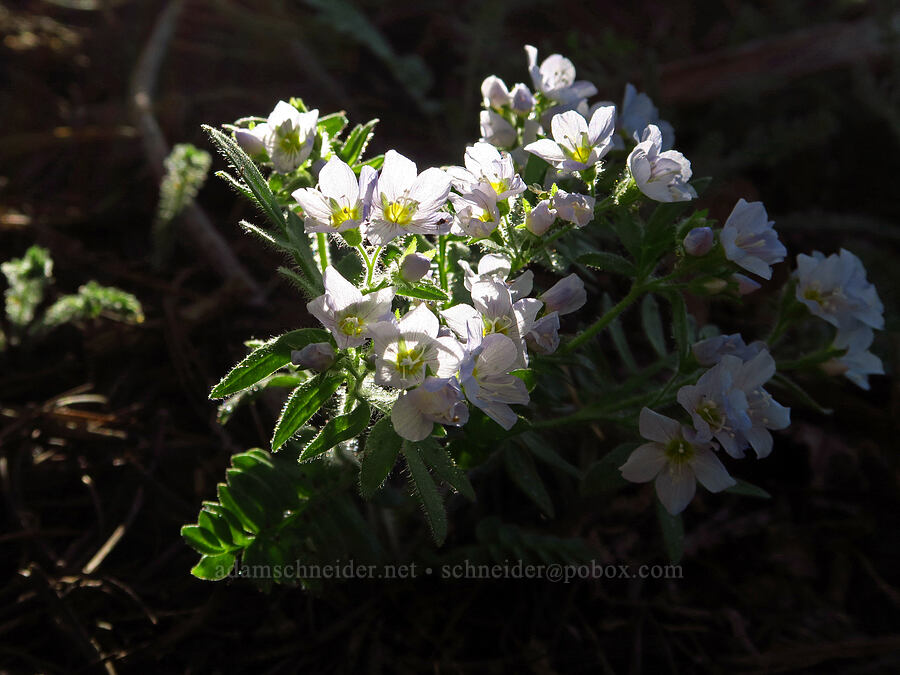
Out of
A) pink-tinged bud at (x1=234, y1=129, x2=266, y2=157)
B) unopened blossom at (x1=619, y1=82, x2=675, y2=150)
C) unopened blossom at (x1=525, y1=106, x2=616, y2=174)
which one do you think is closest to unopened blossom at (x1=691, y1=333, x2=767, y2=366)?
unopened blossom at (x1=525, y1=106, x2=616, y2=174)

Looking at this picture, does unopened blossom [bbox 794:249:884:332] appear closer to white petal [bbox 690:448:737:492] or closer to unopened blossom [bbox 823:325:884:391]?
unopened blossom [bbox 823:325:884:391]

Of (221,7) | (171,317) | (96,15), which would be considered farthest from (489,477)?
(96,15)

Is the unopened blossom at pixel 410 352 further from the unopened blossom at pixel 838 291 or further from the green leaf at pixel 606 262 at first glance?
the unopened blossom at pixel 838 291

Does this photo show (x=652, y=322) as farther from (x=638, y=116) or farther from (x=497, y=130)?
(x=497, y=130)

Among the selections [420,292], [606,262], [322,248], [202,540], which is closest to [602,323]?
[606,262]

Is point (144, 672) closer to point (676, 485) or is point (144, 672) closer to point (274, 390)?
point (274, 390)
